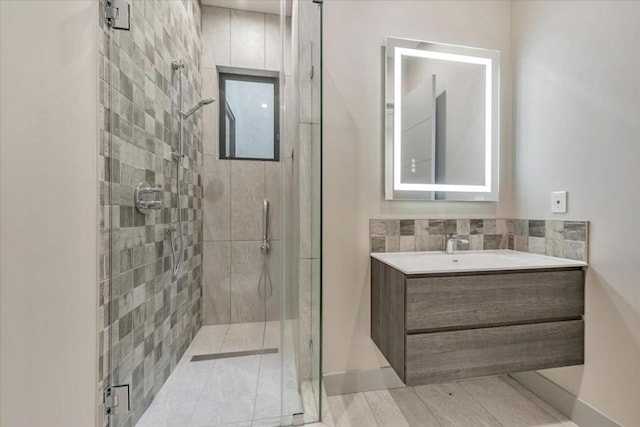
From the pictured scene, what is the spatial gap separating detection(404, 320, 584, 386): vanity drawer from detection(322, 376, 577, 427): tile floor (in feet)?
1.07

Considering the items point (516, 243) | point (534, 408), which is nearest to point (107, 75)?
point (516, 243)

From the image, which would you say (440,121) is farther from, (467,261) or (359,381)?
(359,381)

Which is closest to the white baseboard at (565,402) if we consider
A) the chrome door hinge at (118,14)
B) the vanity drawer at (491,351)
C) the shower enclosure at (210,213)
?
the vanity drawer at (491,351)

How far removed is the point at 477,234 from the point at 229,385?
1703 millimetres

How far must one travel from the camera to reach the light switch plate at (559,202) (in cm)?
145

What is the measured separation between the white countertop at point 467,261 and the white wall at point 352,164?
0.73 ft

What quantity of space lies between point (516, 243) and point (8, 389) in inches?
90.9

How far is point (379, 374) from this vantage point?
165 cm

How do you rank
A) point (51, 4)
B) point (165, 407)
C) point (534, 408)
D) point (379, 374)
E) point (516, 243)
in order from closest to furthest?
1. point (51, 4)
2. point (165, 407)
3. point (534, 408)
4. point (379, 374)
5. point (516, 243)

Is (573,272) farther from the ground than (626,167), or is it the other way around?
(626,167)

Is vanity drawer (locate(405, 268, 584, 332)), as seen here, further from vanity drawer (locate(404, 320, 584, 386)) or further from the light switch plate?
the light switch plate

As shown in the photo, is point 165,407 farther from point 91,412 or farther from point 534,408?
A: point 534,408

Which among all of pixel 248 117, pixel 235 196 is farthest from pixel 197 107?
pixel 235 196

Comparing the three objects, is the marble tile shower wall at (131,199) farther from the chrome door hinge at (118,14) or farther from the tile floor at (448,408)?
the tile floor at (448,408)
